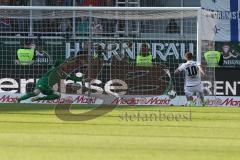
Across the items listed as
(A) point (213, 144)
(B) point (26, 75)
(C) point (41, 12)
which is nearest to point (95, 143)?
(A) point (213, 144)

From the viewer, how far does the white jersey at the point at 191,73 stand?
2169 centimetres

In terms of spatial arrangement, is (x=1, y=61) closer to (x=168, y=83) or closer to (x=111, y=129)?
(x=168, y=83)

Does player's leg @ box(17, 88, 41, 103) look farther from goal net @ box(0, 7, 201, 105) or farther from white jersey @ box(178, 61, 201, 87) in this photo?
white jersey @ box(178, 61, 201, 87)

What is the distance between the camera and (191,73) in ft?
71.8

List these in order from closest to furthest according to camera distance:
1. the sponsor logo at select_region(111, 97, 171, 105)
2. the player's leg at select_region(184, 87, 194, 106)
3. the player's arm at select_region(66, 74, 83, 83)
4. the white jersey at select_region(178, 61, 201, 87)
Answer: the white jersey at select_region(178, 61, 201, 87), the player's leg at select_region(184, 87, 194, 106), the sponsor logo at select_region(111, 97, 171, 105), the player's arm at select_region(66, 74, 83, 83)

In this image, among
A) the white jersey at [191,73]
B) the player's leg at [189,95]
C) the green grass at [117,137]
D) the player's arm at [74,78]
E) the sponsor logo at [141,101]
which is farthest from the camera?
the player's arm at [74,78]

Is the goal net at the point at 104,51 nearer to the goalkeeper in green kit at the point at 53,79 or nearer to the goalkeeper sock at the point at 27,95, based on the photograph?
the goalkeeper in green kit at the point at 53,79

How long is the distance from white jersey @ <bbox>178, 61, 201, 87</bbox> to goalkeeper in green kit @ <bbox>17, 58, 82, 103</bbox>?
3632mm

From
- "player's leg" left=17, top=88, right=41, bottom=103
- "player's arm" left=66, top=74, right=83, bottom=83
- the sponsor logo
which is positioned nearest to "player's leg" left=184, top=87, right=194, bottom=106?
the sponsor logo

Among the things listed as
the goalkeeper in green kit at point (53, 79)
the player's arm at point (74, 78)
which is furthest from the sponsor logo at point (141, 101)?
the goalkeeper in green kit at point (53, 79)

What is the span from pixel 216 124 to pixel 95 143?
4773mm

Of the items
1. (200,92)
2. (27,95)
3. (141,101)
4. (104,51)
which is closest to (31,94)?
(27,95)

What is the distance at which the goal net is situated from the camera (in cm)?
2298

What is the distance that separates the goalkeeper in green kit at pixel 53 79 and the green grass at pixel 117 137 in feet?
9.42
